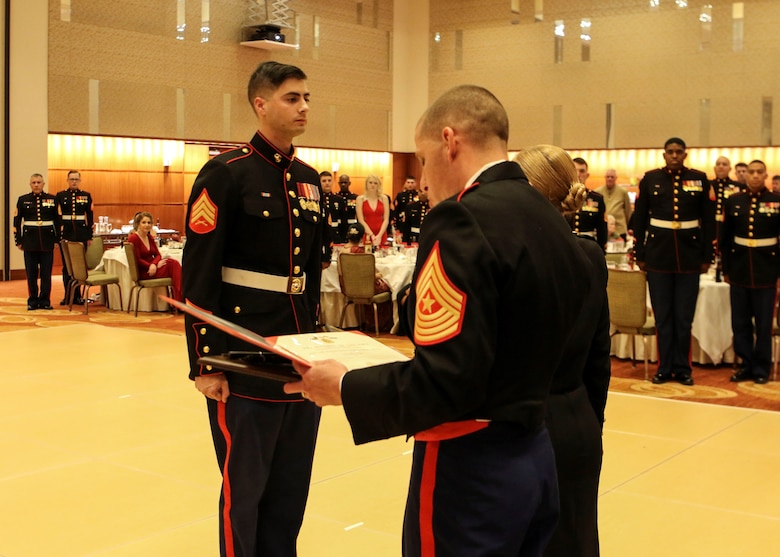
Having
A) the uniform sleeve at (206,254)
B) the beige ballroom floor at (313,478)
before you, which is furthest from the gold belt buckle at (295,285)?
the beige ballroom floor at (313,478)

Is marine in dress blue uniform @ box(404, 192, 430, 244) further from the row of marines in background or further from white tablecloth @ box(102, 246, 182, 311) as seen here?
the row of marines in background

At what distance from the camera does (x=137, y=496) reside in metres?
4.80

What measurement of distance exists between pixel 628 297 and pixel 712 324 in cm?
96

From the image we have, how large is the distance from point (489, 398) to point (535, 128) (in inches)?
779

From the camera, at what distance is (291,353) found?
190cm

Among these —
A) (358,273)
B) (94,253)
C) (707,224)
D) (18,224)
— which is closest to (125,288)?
(94,253)

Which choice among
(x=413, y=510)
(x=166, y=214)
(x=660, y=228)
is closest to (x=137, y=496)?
(x=413, y=510)

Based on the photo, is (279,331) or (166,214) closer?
(279,331)

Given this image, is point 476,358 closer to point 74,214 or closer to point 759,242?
point 759,242

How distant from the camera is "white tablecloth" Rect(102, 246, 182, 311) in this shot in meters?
12.7

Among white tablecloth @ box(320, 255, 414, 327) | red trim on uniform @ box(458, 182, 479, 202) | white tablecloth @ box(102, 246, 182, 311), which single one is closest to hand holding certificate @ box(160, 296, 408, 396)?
red trim on uniform @ box(458, 182, 479, 202)

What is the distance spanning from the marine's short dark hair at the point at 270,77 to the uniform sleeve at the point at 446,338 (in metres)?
1.41

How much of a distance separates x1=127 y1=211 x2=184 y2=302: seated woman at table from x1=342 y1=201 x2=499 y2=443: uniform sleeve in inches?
406

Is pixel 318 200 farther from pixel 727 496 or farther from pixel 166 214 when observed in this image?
pixel 166 214
